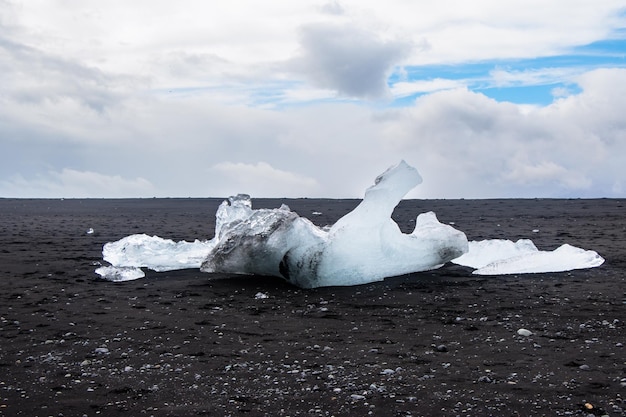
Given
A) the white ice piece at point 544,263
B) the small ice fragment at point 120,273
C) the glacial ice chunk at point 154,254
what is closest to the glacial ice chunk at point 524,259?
the white ice piece at point 544,263

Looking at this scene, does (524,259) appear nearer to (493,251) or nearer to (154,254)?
(493,251)

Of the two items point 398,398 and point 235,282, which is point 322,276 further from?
point 398,398

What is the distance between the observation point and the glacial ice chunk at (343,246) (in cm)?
998

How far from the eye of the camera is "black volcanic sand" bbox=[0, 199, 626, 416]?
16.0 ft

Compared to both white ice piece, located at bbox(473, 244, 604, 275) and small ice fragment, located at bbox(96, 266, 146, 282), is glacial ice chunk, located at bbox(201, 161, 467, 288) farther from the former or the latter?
small ice fragment, located at bbox(96, 266, 146, 282)

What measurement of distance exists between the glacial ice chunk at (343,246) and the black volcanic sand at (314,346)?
1.04 feet

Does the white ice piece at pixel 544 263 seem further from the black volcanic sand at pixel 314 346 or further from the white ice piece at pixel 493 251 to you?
the white ice piece at pixel 493 251

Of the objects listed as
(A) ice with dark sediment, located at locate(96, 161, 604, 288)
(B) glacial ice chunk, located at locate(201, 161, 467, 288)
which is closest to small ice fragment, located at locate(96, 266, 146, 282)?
(A) ice with dark sediment, located at locate(96, 161, 604, 288)

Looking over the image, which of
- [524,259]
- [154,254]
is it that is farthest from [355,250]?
[154,254]

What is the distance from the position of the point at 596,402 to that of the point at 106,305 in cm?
621

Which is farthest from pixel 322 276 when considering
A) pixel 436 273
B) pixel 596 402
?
pixel 596 402

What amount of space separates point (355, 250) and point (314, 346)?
3955 millimetres

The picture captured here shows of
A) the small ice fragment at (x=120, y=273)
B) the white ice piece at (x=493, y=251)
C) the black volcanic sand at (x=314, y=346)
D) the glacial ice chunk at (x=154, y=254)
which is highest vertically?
the white ice piece at (x=493, y=251)

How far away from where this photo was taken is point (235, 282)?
1027cm
